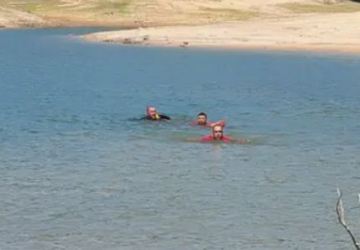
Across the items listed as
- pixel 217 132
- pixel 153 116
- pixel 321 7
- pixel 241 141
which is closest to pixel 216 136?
pixel 217 132

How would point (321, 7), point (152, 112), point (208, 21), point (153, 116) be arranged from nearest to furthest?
1. point (152, 112)
2. point (153, 116)
3. point (208, 21)
4. point (321, 7)

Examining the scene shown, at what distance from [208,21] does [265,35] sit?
47.5 ft

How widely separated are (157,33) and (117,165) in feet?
149

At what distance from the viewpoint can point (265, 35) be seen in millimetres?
65188

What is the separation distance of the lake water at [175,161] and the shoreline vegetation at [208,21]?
632 inches

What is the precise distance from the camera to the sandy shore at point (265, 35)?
62.0m

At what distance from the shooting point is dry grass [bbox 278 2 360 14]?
84.7 metres

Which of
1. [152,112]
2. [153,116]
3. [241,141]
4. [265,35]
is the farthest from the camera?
[265,35]

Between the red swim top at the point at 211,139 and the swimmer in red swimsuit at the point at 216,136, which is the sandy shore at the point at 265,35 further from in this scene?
the swimmer in red swimsuit at the point at 216,136

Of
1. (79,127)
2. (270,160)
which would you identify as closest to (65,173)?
(270,160)

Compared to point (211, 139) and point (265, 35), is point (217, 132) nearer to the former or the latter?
point (211, 139)

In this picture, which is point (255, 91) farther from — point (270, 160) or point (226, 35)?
point (226, 35)

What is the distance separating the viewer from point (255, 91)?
1587 inches

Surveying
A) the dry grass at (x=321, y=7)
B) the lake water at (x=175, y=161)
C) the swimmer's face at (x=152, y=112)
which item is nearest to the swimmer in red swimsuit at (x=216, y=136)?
the lake water at (x=175, y=161)
